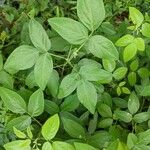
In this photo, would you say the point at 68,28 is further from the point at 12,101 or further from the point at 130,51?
the point at 12,101

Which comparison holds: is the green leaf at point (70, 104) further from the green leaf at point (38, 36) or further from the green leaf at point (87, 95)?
the green leaf at point (38, 36)

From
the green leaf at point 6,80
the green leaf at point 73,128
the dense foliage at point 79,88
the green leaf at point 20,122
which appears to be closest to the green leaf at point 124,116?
the dense foliage at point 79,88

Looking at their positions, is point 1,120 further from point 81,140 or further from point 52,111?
point 81,140

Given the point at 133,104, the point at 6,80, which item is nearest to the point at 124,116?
the point at 133,104

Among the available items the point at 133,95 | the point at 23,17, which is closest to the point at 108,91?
the point at 133,95

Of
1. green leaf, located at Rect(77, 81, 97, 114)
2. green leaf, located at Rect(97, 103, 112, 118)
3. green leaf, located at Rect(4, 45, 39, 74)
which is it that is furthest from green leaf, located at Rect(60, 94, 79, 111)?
green leaf, located at Rect(4, 45, 39, 74)

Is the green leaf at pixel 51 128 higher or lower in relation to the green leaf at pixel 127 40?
lower
